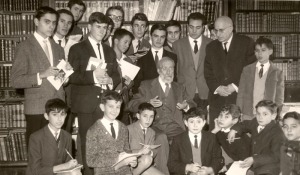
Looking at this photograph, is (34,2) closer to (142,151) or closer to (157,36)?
(157,36)

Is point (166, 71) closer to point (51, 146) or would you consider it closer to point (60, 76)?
point (60, 76)

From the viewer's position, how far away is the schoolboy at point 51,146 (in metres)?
3.58

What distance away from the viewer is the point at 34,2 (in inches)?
218

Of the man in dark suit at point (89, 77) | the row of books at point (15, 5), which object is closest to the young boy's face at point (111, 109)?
the man in dark suit at point (89, 77)

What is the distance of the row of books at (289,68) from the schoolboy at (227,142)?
82.9 inches

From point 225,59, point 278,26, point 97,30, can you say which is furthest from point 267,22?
point 97,30

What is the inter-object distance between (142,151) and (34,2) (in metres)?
2.76

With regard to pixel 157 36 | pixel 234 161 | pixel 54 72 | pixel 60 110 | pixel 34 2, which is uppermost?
pixel 34 2

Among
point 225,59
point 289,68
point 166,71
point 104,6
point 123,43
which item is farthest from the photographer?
point 289,68

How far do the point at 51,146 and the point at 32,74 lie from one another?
0.62 metres

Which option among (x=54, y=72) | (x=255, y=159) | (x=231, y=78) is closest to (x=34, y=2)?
(x=54, y=72)

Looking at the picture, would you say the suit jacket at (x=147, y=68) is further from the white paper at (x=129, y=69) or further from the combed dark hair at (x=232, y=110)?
the combed dark hair at (x=232, y=110)

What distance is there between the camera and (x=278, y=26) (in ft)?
19.5

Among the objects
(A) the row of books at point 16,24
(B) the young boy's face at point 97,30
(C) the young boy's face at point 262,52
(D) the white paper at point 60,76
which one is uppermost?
(A) the row of books at point 16,24
